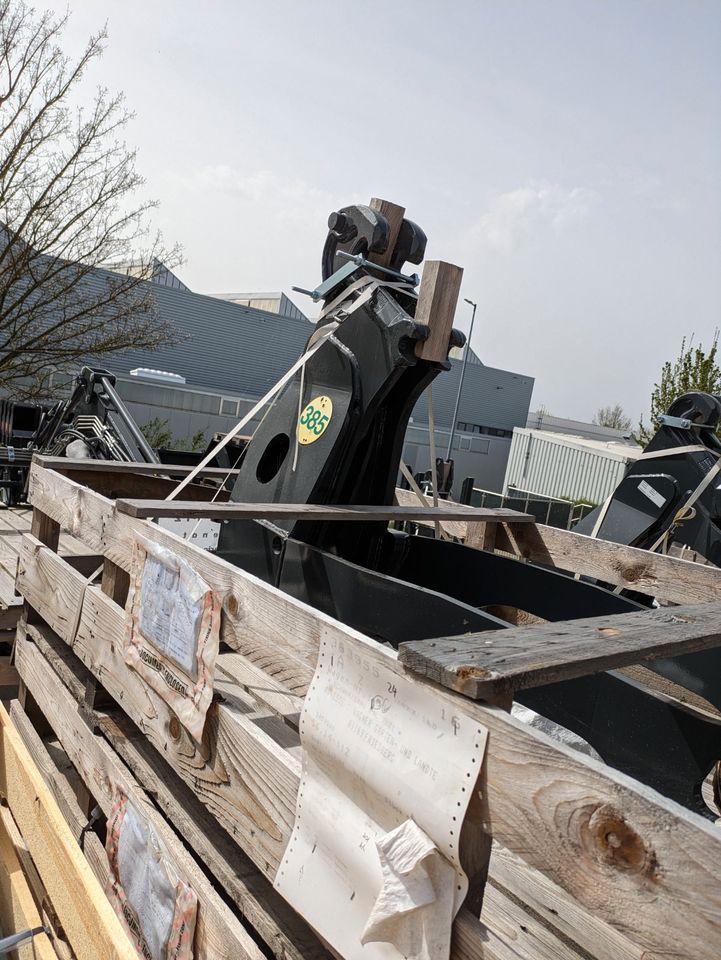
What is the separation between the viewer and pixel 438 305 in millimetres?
3393

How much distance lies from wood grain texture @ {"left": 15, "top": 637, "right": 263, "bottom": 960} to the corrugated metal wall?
29.0 meters

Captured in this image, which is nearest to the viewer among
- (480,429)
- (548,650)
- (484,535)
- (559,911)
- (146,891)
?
(548,650)

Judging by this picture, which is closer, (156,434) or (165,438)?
(165,438)

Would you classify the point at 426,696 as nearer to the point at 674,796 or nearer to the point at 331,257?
the point at 674,796

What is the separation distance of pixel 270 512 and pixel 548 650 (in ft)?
5.01

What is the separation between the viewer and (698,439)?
20.7 ft

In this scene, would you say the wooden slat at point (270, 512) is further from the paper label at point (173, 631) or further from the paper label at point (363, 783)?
the paper label at point (363, 783)

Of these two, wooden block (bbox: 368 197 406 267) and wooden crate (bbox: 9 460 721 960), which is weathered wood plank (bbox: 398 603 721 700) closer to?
wooden crate (bbox: 9 460 721 960)

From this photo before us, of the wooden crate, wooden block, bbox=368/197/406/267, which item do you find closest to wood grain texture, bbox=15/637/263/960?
the wooden crate

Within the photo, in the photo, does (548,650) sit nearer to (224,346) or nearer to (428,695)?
(428,695)

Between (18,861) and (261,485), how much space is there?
1.88m

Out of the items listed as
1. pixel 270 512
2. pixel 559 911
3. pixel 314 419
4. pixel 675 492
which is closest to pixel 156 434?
pixel 675 492

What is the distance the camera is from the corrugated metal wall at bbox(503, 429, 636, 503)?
3205 centimetres

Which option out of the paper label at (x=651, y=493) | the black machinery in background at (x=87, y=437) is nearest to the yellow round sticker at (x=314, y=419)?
the paper label at (x=651, y=493)
